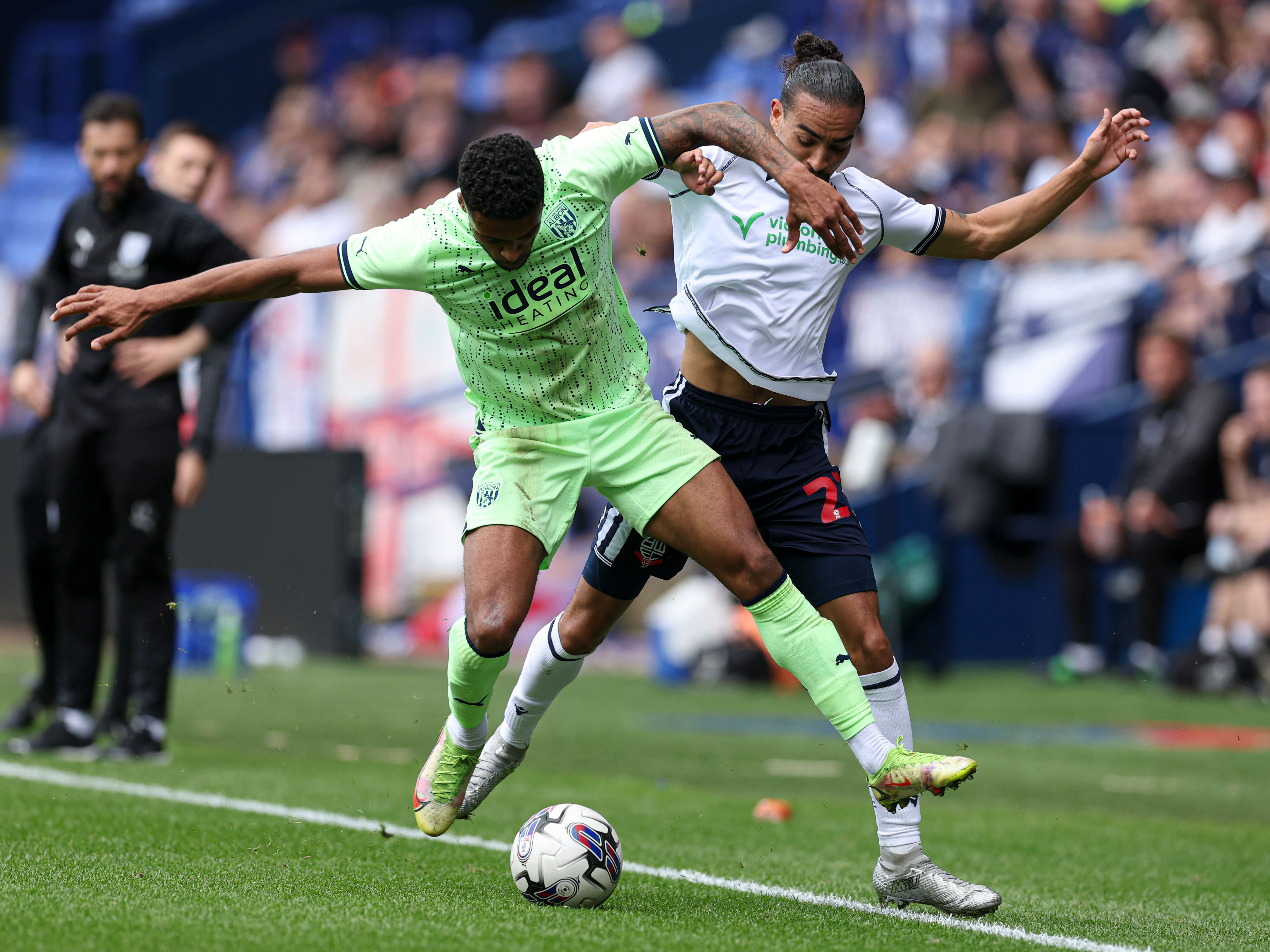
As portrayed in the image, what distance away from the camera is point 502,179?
4496mm

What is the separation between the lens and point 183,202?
779cm

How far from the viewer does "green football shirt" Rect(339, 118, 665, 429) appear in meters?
4.73

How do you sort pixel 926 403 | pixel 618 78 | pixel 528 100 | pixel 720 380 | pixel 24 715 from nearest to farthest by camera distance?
pixel 720 380 → pixel 24 715 → pixel 926 403 → pixel 618 78 → pixel 528 100

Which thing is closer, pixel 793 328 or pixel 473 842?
pixel 793 328

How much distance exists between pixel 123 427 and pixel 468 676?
314cm

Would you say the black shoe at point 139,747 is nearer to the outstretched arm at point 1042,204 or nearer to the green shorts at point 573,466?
the green shorts at point 573,466

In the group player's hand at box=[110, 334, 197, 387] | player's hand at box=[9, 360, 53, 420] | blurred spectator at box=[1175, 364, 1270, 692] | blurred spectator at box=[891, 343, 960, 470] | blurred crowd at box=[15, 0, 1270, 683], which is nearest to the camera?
player's hand at box=[110, 334, 197, 387]

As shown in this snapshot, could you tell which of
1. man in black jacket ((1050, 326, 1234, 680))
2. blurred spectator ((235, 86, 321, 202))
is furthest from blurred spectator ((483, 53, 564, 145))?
man in black jacket ((1050, 326, 1234, 680))

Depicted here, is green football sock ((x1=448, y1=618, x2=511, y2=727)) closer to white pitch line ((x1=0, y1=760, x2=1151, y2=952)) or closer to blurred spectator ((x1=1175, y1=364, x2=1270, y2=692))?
white pitch line ((x1=0, y1=760, x2=1151, y2=952))

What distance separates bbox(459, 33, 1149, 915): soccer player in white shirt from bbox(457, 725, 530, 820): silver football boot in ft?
0.24

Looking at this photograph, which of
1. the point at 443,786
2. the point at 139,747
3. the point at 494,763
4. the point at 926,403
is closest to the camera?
the point at 443,786

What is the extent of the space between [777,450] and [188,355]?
10.1 ft

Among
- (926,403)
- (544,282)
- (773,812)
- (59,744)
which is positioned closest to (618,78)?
(926,403)

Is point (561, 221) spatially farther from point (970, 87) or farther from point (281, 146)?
point (281, 146)
